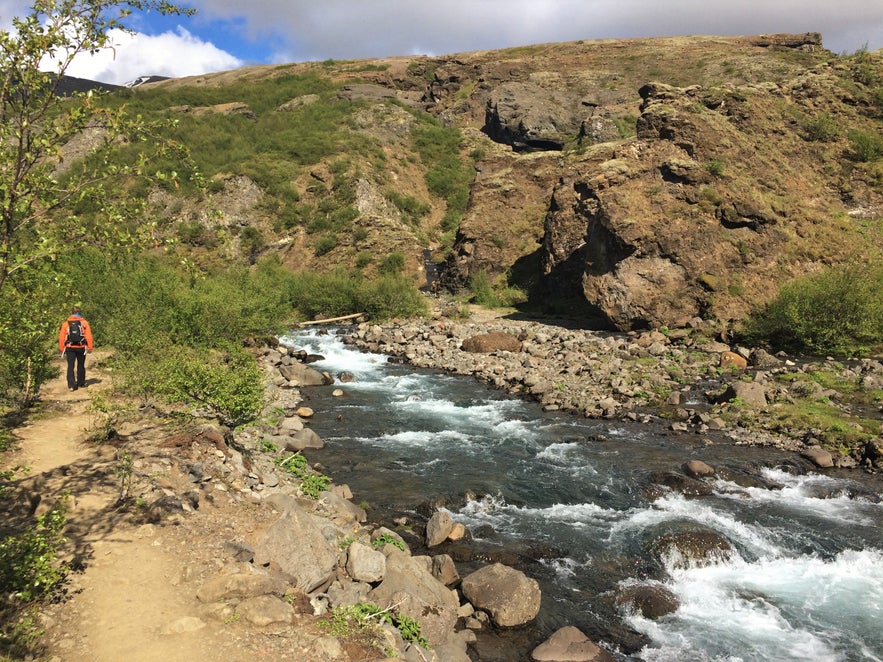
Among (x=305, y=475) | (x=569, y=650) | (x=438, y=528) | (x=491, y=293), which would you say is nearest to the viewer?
(x=569, y=650)

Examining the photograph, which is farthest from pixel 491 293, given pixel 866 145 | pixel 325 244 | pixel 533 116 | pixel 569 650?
pixel 533 116

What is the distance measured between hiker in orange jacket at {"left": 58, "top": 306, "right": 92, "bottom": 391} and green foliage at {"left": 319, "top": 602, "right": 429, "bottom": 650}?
934 cm

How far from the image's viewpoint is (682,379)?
17812 mm

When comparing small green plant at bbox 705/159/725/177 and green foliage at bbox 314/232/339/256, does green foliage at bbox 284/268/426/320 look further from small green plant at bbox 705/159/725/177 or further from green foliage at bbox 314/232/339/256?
small green plant at bbox 705/159/725/177

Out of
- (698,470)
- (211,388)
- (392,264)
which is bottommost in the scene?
(698,470)

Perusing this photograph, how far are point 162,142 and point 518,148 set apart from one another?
241ft

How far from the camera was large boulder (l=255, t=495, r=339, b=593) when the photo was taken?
6312mm

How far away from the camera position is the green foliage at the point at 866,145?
30453 millimetres

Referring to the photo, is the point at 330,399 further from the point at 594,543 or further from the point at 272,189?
the point at 272,189

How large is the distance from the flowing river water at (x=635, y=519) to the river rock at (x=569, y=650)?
0.32m

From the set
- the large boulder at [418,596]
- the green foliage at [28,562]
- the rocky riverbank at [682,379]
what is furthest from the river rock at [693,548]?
the green foliage at [28,562]

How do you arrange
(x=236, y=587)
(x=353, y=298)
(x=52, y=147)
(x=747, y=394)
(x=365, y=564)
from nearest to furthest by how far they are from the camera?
(x=52, y=147)
(x=236, y=587)
(x=365, y=564)
(x=747, y=394)
(x=353, y=298)

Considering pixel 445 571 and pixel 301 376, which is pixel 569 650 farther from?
pixel 301 376

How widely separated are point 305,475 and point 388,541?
8.91 feet
